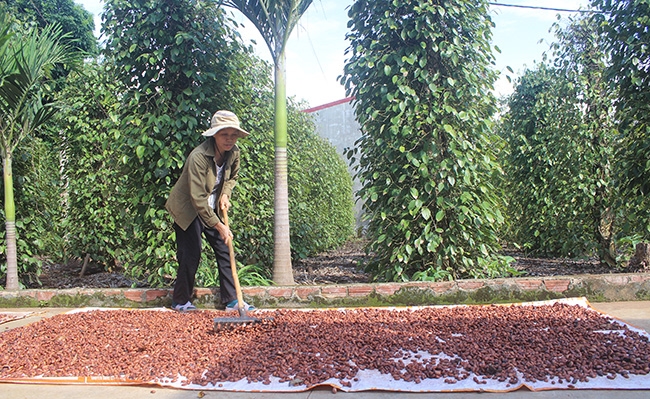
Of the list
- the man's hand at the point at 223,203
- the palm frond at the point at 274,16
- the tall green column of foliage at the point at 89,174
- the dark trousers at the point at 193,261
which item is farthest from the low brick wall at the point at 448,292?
the tall green column of foliage at the point at 89,174

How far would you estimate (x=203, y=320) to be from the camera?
11.5ft

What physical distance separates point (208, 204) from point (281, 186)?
3.55ft

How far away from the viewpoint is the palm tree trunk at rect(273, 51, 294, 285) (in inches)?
178

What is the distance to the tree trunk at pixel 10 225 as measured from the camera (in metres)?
4.57

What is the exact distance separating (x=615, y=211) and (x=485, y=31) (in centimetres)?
234

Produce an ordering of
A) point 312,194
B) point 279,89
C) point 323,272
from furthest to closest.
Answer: point 312,194 → point 323,272 → point 279,89

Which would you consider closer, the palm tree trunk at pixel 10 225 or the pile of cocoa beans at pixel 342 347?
the pile of cocoa beans at pixel 342 347

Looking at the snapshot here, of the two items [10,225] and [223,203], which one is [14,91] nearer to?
[10,225]

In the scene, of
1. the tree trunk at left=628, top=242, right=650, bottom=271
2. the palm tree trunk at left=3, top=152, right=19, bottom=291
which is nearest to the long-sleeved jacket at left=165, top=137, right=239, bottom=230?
the palm tree trunk at left=3, top=152, right=19, bottom=291

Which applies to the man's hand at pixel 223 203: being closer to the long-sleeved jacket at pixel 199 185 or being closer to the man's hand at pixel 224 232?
the long-sleeved jacket at pixel 199 185

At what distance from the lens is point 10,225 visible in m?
4.62

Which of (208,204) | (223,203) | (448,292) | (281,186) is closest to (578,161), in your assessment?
(448,292)

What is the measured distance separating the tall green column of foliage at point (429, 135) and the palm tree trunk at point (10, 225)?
3.44 m

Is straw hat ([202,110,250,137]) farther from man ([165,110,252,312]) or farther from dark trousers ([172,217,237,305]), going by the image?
dark trousers ([172,217,237,305])
